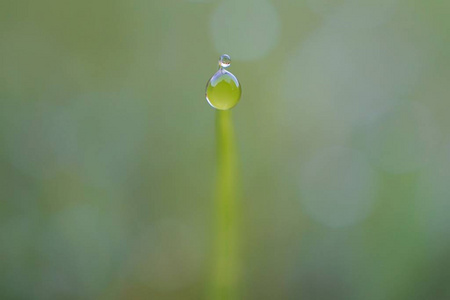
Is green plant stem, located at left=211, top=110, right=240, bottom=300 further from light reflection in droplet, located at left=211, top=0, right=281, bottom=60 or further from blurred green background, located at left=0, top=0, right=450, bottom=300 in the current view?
light reflection in droplet, located at left=211, top=0, right=281, bottom=60

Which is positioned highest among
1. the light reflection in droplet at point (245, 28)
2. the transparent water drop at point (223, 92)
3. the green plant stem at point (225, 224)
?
the light reflection in droplet at point (245, 28)

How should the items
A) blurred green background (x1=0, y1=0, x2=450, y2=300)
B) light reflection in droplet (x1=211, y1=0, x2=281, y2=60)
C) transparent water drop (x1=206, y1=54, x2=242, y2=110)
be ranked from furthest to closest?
1. light reflection in droplet (x1=211, y1=0, x2=281, y2=60)
2. blurred green background (x1=0, y1=0, x2=450, y2=300)
3. transparent water drop (x1=206, y1=54, x2=242, y2=110)

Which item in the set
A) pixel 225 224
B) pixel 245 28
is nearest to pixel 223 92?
pixel 225 224

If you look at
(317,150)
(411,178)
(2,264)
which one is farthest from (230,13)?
(2,264)

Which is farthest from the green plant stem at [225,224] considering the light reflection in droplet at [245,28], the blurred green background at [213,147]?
the light reflection in droplet at [245,28]

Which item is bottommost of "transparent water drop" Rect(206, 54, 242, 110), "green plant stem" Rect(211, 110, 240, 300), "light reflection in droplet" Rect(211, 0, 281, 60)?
"green plant stem" Rect(211, 110, 240, 300)

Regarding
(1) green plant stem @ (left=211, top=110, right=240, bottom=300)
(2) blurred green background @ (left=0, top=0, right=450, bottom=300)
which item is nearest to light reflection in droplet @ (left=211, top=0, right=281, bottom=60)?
(2) blurred green background @ (left=0, top=0, right=450, bottom=300)

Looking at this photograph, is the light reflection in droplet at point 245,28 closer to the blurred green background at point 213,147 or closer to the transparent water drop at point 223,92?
the blurred green background at point 213,147
